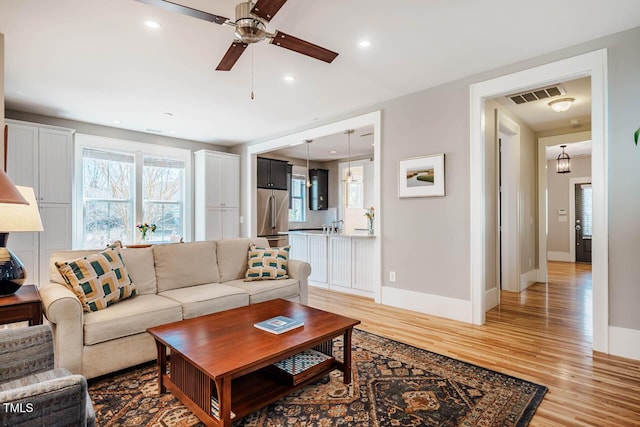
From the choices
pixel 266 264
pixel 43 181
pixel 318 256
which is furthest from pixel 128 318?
pixel 318 256

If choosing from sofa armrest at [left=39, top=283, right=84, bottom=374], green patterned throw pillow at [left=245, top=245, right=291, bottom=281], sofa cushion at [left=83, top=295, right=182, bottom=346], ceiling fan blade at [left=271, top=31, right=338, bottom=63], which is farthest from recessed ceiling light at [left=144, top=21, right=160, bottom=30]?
green patterned throw pillow at [left=245, top=245, right=291, bottom=281]

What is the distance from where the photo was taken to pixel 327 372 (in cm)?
221

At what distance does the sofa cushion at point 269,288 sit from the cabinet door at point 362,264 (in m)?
1.45

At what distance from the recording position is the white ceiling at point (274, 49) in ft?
8.01

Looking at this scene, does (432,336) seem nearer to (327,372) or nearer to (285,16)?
(327,372)

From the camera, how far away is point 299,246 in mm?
5953

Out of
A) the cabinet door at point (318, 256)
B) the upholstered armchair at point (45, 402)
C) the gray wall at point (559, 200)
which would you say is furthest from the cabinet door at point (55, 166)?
the gray wall at point (559, 200)

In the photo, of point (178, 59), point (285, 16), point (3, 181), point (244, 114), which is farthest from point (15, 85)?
point (285, 16)

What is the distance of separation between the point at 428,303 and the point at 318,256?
2.14 meters

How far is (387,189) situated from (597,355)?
2.60 meters

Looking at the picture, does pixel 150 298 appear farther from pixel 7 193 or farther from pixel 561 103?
pixel 561 103

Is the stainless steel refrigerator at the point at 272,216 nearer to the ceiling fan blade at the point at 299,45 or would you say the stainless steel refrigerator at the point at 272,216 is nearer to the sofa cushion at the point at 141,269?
the sofa cushion at the point at 141,269

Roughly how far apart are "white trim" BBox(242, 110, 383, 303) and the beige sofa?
1.18 meters

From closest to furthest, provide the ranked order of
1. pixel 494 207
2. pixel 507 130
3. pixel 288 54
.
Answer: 1. pixel 288 54
2. pixel 494 207
3. pixel 507 130
